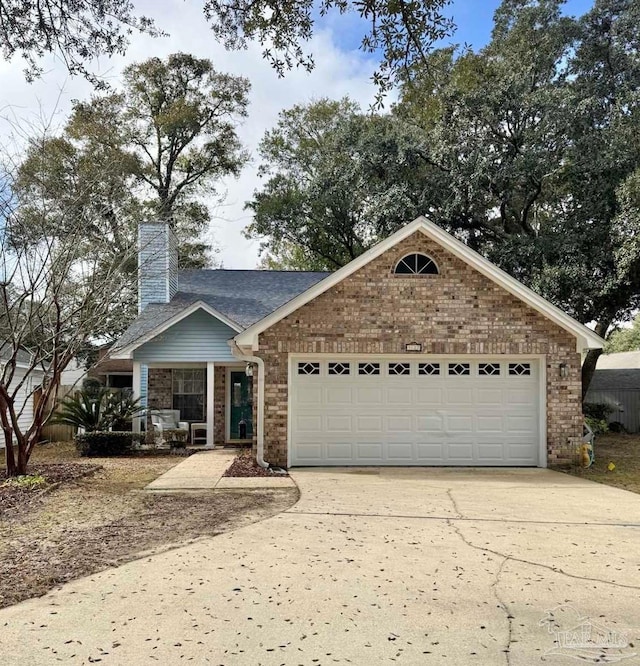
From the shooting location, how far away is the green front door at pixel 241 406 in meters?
17.3

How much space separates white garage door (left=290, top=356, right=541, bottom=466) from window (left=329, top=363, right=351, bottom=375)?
20 mm

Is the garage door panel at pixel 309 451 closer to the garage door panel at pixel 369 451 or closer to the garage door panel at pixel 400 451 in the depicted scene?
the garage door panel at pixel 369 451

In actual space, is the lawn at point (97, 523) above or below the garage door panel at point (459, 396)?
below

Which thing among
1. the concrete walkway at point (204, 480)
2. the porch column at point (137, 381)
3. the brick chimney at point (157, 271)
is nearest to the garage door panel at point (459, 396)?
the concrete walkway at point (204, 480)

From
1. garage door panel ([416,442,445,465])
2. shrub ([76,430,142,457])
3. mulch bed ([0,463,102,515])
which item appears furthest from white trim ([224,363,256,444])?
garage door panel ([416,442,445,465])

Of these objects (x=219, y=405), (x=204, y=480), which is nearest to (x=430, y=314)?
(x=204, y=480)

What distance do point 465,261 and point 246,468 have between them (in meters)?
5.75

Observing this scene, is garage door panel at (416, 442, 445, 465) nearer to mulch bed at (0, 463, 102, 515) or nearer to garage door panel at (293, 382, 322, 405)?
garage door panel at (293, 382, 322, 405)

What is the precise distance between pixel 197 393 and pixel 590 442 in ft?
33.1

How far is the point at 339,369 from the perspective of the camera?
12.5 meters

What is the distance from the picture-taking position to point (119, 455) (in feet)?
49.2

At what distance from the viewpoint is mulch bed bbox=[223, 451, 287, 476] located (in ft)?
36.7

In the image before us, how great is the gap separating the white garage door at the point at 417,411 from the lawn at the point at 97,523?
316 centimetres

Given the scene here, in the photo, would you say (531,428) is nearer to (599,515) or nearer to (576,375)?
(576,375)
